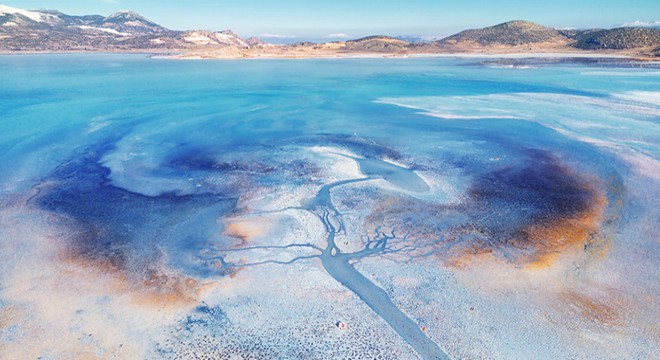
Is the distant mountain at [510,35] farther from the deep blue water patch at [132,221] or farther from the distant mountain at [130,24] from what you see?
the distant mountain at [130,24]

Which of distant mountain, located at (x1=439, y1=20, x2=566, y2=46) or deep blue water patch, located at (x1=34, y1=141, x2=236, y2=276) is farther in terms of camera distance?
distant mountain, located at (x1=439, y1=20, x2=566, y2=46)

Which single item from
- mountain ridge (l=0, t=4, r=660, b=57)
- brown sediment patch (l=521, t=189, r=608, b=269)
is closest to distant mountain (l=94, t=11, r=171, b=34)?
mountain ridge (l=0, t=4, r=660, b=57)

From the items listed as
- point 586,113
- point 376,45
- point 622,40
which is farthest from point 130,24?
point 586,113

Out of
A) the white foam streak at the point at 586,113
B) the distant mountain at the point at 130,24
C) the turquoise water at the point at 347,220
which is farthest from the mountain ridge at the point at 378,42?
the turquoise water at the point at 347,220

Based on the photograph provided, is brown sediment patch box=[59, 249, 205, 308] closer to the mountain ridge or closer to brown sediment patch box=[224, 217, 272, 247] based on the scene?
brown sediment patch box=[224, 217, 272, 247]

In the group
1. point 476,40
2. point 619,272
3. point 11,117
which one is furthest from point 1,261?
point 476,40

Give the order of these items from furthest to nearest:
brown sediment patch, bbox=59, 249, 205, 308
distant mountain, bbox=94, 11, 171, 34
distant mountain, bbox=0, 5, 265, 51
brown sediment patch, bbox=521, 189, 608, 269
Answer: distant mountain, bbox=94, 11, 171, 34
distant mountain, bbox=0, 5, 265, 51
brown sediment patch, bbox=521, 189, 608, 269
brown sediment patch, bbox=59, 249, 205, 308
